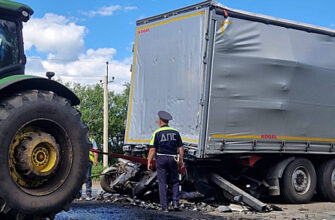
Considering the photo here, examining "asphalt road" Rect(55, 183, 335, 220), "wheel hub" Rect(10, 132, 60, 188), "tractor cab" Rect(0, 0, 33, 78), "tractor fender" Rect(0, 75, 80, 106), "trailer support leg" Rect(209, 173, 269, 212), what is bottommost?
"asphalt road" Rect(55, 183, 335, 220)

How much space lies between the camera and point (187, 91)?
31.1 ft

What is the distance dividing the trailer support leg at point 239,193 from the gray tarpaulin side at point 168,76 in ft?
3.47

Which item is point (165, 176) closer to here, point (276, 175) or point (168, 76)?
point (168, 76)

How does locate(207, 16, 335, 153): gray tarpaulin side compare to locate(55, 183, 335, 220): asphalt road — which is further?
locate(207, 16, 335, 153): gray tarpaulin side

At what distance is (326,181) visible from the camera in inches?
437

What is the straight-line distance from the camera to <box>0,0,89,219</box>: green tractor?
4719mm

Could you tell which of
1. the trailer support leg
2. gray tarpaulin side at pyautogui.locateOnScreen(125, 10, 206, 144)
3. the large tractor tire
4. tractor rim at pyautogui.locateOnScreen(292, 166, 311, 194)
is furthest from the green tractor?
tractor rim at pyautogui.locateOnScreen(292, 166, 311, 194)

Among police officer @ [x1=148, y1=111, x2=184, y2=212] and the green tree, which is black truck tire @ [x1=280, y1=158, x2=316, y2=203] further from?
the green tree

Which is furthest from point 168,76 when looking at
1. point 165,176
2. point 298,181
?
point 298,181

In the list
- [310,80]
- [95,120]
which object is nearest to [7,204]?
[310,80]

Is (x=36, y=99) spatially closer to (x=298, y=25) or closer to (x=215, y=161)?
(x=215, y=161)

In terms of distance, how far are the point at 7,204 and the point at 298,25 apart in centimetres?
787

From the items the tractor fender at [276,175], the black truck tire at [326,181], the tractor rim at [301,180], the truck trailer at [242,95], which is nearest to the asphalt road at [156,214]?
the tractor fender at [276,175]

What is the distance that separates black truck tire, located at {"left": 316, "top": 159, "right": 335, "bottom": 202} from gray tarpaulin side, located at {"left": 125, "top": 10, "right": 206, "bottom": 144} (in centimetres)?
371
